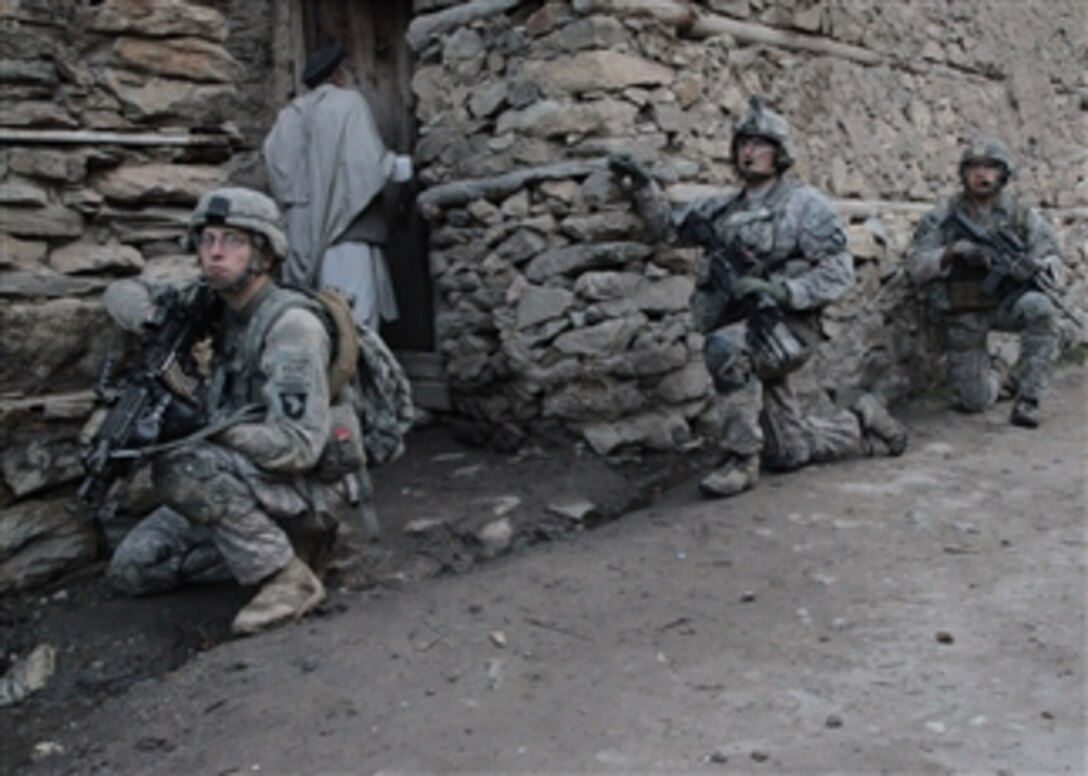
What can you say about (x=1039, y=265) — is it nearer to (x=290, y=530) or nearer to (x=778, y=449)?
(x=778, y=449)

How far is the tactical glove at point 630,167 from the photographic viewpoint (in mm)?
5156

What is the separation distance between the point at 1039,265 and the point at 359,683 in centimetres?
463

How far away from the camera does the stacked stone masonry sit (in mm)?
4113

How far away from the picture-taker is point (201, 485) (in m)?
3.66

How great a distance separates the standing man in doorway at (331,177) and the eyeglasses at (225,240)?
77.0 inches

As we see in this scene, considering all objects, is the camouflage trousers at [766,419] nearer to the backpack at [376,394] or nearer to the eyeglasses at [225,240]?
the backpack at [376,394]

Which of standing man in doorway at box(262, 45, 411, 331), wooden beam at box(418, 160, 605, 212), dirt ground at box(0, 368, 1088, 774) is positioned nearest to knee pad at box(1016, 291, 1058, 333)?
dirt ground at box(0, 368, 1088, 774)

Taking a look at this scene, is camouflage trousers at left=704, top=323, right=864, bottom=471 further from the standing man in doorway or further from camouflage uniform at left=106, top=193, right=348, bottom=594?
the standing man in doorway

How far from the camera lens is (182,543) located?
13.1 ft

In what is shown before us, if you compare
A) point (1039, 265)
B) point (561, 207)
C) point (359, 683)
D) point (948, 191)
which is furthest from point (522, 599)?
point (948, 191)

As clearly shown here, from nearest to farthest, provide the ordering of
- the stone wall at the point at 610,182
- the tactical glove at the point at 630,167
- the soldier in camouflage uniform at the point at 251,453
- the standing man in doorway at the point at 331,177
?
the soldier in camouflage uniform at the point at 251,453 < the tactical glove at the point at 630,167 < the stone wall at the point at 610,182 < the standing man in doorway at the point at 331,177

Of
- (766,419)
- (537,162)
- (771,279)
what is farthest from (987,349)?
(537,162)

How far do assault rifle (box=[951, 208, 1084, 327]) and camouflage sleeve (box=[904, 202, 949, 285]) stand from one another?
0.19 m

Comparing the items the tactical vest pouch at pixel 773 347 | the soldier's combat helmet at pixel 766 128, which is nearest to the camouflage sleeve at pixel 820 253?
the tactical vest pouch at pixel 773 347
